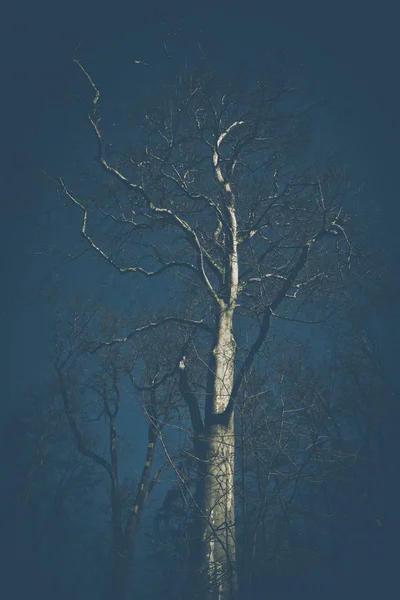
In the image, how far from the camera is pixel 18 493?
1609 cm

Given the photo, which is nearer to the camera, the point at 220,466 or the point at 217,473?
the point at 220,466

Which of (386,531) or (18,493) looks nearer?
(386,531)

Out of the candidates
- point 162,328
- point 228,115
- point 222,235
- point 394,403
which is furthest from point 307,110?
point 394,403

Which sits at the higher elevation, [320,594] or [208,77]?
[208,77]

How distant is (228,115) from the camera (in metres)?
8.52

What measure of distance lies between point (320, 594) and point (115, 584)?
4001mm

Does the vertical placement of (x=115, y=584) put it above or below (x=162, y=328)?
below

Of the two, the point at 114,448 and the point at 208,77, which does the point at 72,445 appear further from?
the point at 208,77

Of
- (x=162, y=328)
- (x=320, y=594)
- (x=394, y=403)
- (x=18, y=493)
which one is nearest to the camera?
(x=320, y=594)

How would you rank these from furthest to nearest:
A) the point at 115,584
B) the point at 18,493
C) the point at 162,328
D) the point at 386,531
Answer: the point at 18,493
the point at 162,328
the point at 386,531
the point at 115,584

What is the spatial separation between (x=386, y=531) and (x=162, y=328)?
681 centimetres

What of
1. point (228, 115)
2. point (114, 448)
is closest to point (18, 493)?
point (114, 448)

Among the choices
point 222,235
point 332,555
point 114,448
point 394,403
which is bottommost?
point 332,555

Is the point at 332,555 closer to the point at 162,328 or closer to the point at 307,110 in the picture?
the point at 162,328
